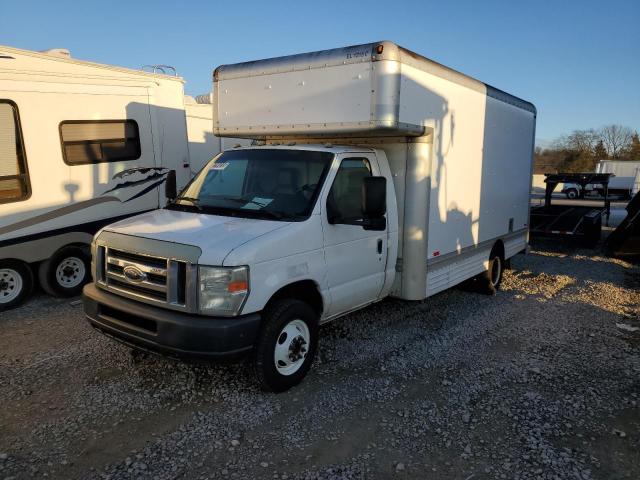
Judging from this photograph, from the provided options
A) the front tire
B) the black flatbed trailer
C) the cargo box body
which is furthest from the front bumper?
the black flatbed trailer

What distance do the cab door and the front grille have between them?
1.39m

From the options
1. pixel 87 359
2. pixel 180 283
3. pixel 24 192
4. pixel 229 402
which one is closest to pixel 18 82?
pixel 24 192

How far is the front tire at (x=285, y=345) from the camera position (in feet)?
13.7

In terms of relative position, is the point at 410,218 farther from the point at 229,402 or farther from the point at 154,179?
the point at 154,179

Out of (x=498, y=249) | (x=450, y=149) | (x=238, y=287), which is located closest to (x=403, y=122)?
(x=450, y=149)

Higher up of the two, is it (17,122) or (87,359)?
(17,122)

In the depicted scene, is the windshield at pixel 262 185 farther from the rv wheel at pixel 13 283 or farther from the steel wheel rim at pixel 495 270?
the steel wheel rim at pixel 495 270

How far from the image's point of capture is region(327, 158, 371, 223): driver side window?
4.77 metres

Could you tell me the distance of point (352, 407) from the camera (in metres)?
4.26

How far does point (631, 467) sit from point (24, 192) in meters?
7.51

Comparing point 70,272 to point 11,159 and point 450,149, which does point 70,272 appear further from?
point 450,149

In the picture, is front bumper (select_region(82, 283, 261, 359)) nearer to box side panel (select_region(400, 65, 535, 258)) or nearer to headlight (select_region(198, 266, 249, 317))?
headlight (select_region(198, 266, 249, 317))

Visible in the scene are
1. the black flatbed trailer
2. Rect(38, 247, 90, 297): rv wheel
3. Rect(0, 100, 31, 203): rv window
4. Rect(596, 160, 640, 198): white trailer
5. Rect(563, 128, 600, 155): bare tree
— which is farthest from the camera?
Rect(563, 128, 600, 155): bare tree

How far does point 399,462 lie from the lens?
353cm
